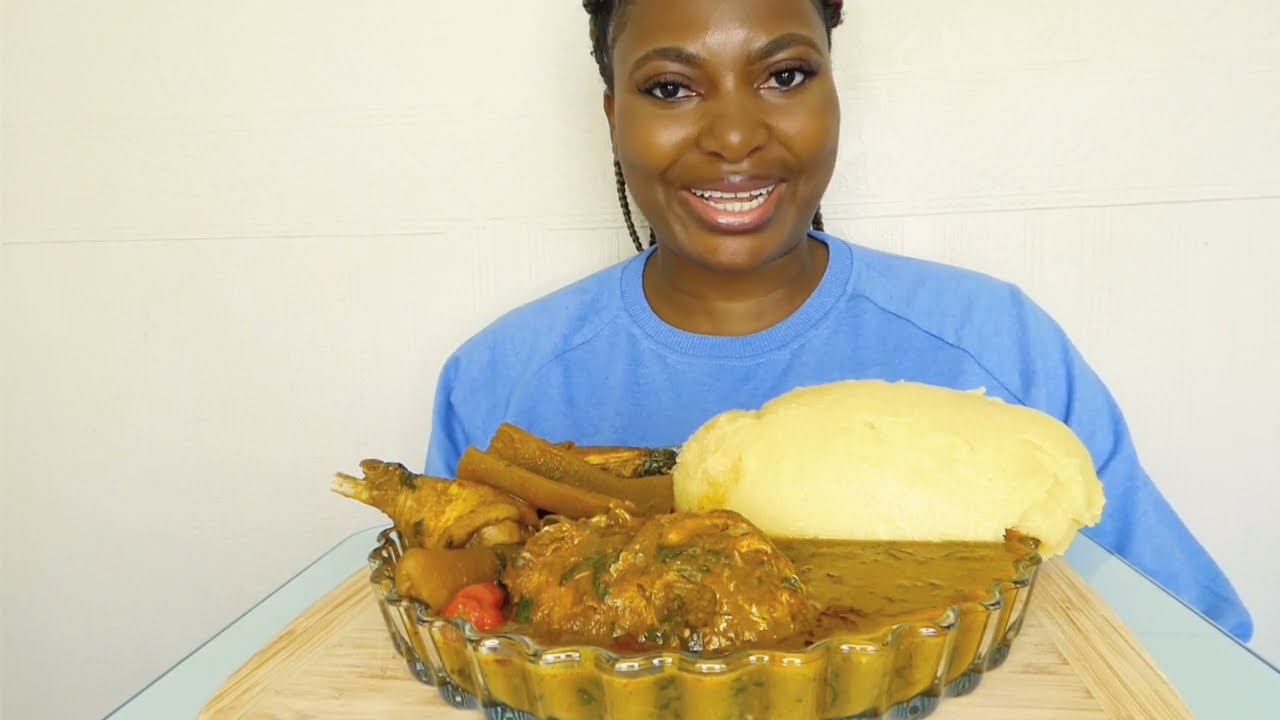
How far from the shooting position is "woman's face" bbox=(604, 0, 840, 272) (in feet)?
3.58

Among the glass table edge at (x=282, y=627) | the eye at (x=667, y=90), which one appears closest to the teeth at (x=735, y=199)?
the eye at (x=667, y=90)

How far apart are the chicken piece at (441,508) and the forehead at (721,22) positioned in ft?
1.94

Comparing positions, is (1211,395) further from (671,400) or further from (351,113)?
(351,113)

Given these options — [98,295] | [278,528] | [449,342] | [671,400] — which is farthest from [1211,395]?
[98,295]

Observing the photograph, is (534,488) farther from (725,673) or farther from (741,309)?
(741,309)

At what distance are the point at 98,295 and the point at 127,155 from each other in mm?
255

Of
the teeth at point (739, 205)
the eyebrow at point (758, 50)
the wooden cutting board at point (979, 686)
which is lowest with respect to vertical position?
the wooden cutting board at point (979, 686)

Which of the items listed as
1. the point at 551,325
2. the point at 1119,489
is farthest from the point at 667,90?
the point at 1119,489

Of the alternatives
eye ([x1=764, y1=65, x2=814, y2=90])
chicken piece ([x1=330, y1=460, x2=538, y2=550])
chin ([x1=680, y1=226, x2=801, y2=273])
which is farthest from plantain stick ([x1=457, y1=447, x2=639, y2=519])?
eye ([x1=764, y1=65, x2=814, y2=90])

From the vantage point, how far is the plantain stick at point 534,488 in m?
Result: 0.73

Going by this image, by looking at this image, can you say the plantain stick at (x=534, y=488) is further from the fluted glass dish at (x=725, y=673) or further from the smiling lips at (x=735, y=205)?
the smiling lips at (x=735, y=205)

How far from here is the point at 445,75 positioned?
157 cm

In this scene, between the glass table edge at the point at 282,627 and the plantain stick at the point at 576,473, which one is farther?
the plantain stick at the point at 576,473

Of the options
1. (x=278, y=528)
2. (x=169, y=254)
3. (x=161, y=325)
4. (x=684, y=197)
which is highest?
(x=684, y=197)
